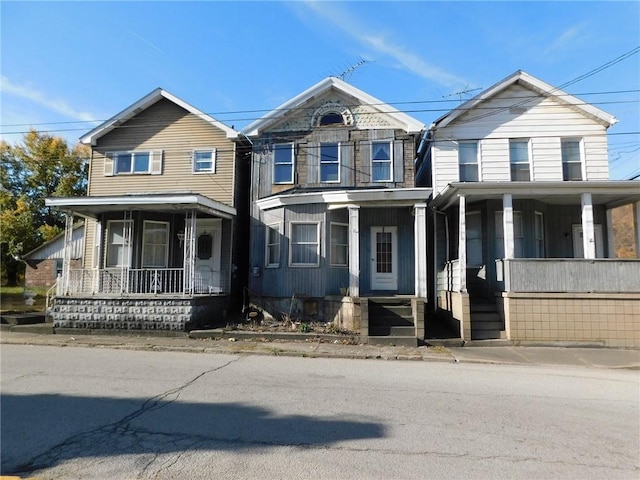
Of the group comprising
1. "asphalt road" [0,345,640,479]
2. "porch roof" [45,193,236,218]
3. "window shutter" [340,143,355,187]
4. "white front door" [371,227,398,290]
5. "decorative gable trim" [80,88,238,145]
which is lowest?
"asphalt road" [0,345,640,479]

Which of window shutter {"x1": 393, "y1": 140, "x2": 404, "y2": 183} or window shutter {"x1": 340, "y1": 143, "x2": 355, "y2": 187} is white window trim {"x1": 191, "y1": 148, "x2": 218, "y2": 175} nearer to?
window shutter {"x1": 340, "y1": 143, "x2": 355, "y2": 187}

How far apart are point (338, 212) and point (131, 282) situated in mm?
7674

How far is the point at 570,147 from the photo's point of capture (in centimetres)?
1502

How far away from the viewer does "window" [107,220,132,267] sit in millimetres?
15328

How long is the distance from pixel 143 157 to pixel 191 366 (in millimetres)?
10694

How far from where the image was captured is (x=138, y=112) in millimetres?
16797

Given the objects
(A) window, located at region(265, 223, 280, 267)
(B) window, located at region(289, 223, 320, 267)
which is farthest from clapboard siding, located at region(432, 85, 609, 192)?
(A) window, located at region(265, 223, 280, 267)

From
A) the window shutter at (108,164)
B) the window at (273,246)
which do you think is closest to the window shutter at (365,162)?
the window at (273,246)

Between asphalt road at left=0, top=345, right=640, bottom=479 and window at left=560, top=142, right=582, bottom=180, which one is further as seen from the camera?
window at left=560, top=142, right=582, bottom=180

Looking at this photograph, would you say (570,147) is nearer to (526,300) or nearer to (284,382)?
(526,300)

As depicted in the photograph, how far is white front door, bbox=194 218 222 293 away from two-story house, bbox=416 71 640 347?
7784 millimetres

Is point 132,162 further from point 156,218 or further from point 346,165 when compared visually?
point 346,165

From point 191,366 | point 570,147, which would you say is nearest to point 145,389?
point 191,366

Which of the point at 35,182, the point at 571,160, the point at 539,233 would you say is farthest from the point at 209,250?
the point at 35,182
